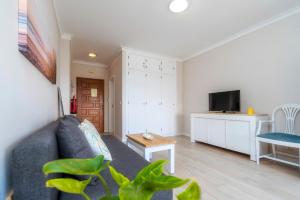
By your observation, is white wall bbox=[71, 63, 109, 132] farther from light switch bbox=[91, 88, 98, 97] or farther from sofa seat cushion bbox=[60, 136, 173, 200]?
sofa seat cushion bbox=[60, 136, 173, 200]

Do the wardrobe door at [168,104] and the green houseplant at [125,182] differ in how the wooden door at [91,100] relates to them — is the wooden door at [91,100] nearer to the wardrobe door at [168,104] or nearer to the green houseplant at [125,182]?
the wardrobe door at [168,104]

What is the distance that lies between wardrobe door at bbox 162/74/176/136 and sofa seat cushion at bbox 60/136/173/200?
9.37 feet

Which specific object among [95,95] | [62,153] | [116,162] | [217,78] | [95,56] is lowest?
[116,162]

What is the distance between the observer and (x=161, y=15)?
274cm

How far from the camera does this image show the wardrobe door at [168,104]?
4.80 meters

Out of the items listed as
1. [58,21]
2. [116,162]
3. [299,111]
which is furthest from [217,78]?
[58,21]

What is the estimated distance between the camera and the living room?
876mm

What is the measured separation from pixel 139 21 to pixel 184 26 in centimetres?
90

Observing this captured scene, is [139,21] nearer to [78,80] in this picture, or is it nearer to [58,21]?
[58,21]

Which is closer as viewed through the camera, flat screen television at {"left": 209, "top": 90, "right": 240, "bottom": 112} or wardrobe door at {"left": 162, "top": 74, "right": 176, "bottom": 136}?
flat screen television at {"left": 209, "top": 90, "right": 240, "bottom": 112}

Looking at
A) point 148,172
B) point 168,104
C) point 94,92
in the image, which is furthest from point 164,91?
point 148,172

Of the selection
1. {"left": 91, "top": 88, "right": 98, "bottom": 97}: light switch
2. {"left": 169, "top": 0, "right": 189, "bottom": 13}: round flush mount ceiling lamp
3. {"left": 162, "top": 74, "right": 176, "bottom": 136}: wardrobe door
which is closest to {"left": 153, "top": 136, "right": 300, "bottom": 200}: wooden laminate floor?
{"left": 162, "top": 74, "right": 176, "bottom": 136}: wardrobe door

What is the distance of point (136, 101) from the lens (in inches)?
171

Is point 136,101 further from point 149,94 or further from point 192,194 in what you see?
point 192,194
